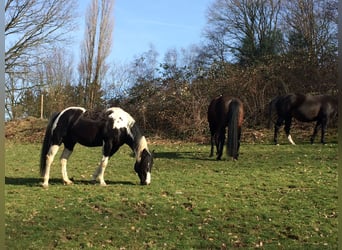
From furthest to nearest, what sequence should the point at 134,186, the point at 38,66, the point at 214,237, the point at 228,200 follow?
the point at 38,66
the point at 134,186
the point at 228,200
the point at 214,237

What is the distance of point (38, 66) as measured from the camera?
2284 cm

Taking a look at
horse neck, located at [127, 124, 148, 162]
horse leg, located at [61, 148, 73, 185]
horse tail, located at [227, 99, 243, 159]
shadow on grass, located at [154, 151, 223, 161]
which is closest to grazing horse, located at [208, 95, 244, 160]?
horse tail, located at [227, 99, 243, 159]

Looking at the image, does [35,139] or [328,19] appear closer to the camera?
[35,139]

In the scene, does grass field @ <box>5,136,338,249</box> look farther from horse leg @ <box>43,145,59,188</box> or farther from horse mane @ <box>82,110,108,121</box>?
horse mane @ <box>82,110,108,121</box>

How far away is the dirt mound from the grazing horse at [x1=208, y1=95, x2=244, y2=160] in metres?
9.74

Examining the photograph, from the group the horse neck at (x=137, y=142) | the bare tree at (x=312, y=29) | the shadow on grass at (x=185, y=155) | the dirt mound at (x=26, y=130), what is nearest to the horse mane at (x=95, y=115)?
the horse neck at (x=137, y=142)

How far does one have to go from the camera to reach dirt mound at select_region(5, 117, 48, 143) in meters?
18.8

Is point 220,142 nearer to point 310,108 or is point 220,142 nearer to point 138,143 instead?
point 138,143

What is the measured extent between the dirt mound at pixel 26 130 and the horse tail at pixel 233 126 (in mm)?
10536

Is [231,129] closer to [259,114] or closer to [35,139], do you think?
[259,114]

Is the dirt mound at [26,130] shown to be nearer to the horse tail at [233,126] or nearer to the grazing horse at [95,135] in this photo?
the horse tail at [233,126]

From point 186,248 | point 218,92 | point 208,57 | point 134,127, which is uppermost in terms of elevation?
point 208,57

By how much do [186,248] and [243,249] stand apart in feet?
2.10

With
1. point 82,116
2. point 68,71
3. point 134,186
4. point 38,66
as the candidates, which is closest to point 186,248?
point 134,186
